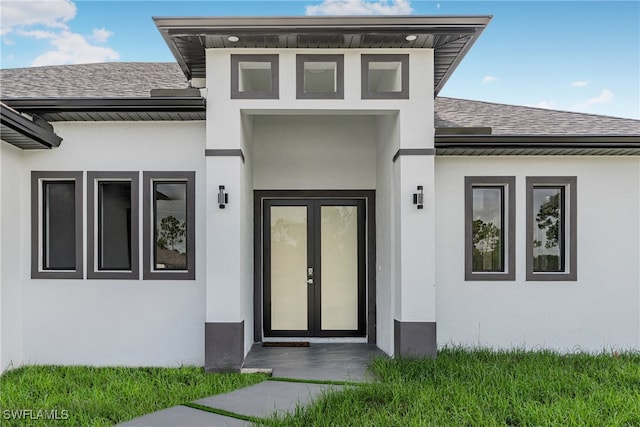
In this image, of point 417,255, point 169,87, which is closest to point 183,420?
point 417,255

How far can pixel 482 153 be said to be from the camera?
658 centimetres

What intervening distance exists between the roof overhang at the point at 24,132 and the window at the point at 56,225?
17.5 inches

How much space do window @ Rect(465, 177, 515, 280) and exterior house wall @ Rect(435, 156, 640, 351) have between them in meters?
0.09

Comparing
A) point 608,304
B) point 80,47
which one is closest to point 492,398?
point 608,304

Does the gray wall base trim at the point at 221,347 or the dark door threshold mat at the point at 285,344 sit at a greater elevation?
the gray wall base trim at the point at 221,347

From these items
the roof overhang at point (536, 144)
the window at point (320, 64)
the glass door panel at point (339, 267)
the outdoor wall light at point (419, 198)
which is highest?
the window at point (320, 64)

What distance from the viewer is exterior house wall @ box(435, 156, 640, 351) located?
663cm

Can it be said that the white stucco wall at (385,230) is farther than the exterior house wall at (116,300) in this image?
Yes

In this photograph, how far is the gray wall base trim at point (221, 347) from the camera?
5816mm

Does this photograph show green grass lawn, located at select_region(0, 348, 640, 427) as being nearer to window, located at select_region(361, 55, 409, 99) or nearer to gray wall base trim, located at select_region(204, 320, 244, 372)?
gray wall base trim, located at select_region(204, 320, 244, 372)

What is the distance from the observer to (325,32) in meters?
5.50

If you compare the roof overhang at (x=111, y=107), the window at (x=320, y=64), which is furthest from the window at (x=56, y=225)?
the window at (x=320, y=64)

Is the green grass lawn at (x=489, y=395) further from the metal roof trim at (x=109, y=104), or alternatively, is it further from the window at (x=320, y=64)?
the metal roof trim at (x=109, y=104)

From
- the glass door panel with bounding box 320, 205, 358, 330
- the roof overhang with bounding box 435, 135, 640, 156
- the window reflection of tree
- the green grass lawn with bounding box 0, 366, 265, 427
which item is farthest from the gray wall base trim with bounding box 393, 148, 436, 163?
the green grass lawn with bounding box 0, 366, 265, 427
